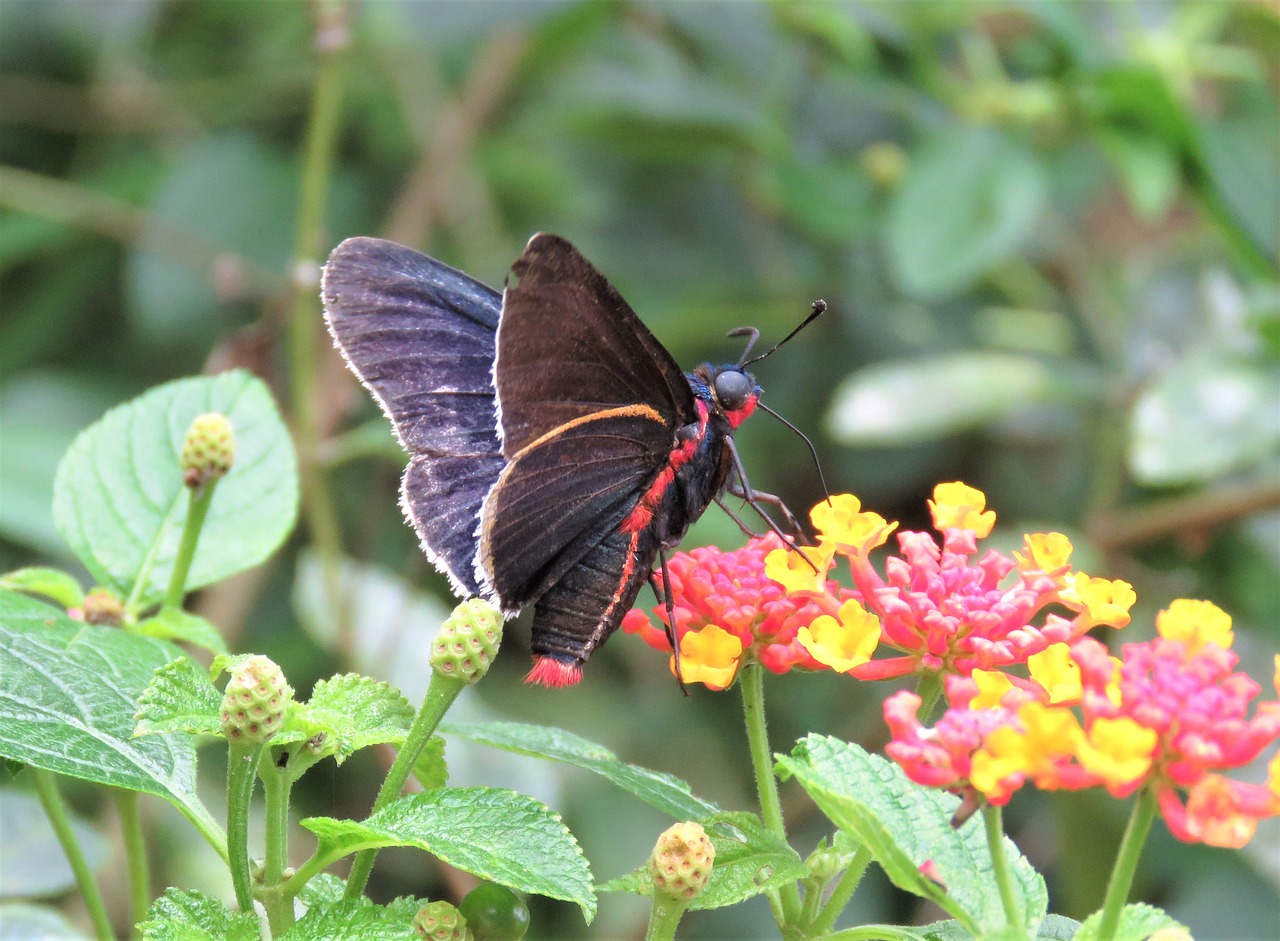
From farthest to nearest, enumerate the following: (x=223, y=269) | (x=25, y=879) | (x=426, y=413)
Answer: (x=223, y=269) < (x=25, y=879) < (x=426, y=413)

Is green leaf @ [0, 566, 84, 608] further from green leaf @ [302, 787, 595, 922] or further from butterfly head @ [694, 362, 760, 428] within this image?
butterfly head @ [694, 362, 760, 428]

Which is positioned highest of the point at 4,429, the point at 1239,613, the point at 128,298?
the point at 128,298

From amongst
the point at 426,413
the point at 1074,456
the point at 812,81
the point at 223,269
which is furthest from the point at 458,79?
the point at 426,413

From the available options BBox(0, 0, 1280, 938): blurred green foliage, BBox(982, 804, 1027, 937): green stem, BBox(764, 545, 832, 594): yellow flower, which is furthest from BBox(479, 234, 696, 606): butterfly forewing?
BBox(0, 0, 1280, 938): blurred green foliage

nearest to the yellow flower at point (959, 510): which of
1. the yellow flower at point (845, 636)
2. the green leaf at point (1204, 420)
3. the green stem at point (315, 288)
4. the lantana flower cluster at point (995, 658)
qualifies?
the lantana flower cluster at point (995, 658)

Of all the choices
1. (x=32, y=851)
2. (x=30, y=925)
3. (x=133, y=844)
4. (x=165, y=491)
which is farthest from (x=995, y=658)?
(x=32, y=851)

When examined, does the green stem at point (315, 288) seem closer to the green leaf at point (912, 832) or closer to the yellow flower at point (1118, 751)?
the green leaf at point (912, 832)

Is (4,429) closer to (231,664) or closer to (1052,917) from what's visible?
(231,664)
